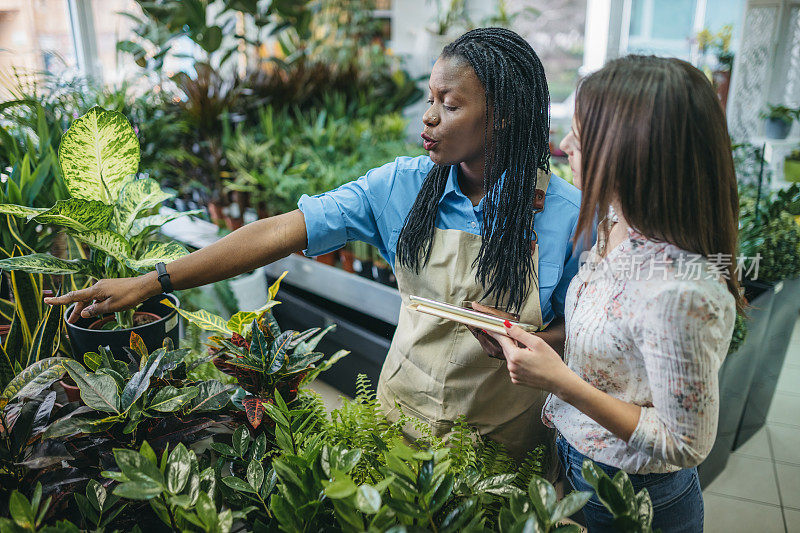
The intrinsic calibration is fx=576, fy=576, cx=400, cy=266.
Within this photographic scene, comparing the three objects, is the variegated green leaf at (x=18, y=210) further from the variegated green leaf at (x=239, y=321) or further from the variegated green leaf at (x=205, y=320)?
the variegated green leaf at (x=239, y=321)

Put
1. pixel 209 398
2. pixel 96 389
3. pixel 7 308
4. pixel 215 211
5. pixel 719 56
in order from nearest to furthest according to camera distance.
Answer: pixel 96 389, pixel 209 398, pixel 7 308, pixel 215 211, pixel 719 56

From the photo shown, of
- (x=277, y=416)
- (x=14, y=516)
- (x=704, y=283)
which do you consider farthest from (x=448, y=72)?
(x=14, y=516)

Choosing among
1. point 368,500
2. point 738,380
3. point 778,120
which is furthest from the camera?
point 778,120

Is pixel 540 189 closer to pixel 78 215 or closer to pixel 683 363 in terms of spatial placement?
pixel 683 363

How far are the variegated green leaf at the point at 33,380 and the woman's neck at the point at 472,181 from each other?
2.95ft

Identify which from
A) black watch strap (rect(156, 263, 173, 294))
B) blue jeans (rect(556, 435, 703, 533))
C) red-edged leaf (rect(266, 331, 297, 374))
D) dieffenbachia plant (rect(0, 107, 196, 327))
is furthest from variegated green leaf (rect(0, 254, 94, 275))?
blue jeans (rect(556, 435, 703, 533))

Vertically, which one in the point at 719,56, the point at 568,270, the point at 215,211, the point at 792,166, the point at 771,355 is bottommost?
the point at 771,355

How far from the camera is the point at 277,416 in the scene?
3.41ft

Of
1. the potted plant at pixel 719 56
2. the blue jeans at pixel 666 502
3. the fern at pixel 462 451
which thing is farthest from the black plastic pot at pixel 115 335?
the potted plant at pixel 719 56

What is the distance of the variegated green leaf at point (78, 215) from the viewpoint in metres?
1.15

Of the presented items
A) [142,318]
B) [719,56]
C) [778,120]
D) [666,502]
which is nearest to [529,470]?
[666,502]

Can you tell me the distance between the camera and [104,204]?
3.99 feet

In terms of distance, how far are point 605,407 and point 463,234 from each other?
521 millimetres

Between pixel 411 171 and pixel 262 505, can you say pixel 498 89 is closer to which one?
pixel 411 171
